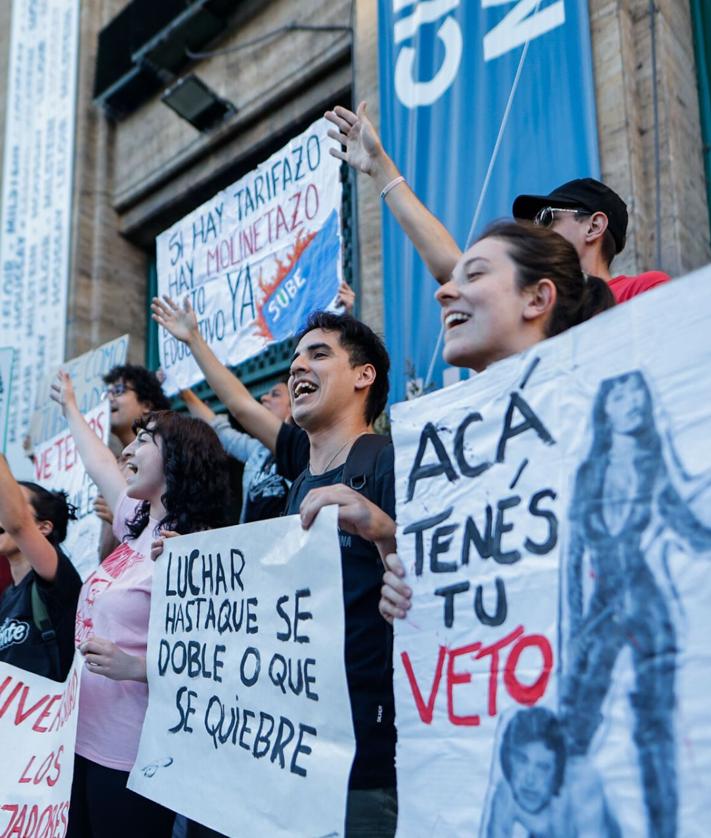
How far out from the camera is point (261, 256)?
495 cm

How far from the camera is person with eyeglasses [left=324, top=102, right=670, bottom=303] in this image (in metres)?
2.60

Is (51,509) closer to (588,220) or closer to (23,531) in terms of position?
(23,531)

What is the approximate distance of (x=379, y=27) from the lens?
5.30m

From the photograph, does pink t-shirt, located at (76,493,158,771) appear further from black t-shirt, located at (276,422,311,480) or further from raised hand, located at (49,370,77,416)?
raised hand, located at (49,370,77,416)

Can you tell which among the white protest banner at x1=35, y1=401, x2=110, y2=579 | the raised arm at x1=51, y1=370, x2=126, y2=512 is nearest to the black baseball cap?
the raised arm at x1=51, y1=370, x2=126, y2=512

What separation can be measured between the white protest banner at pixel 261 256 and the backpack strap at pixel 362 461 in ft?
6.21

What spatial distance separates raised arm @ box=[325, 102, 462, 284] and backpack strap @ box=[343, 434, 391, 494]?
0.52 m

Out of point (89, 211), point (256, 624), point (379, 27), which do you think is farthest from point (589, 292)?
point (89, 211)

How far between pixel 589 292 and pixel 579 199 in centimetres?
60

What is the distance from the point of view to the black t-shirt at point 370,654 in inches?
82.3

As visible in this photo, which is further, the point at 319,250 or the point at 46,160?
the point at 46,160

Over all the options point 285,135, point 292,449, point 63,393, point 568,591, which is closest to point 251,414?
point 292,449

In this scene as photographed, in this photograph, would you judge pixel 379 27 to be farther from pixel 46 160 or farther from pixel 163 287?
pixel 46 160

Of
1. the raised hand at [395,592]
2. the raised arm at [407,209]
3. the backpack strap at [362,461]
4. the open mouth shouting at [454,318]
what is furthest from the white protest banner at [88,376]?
the raised hand at [395,592]
